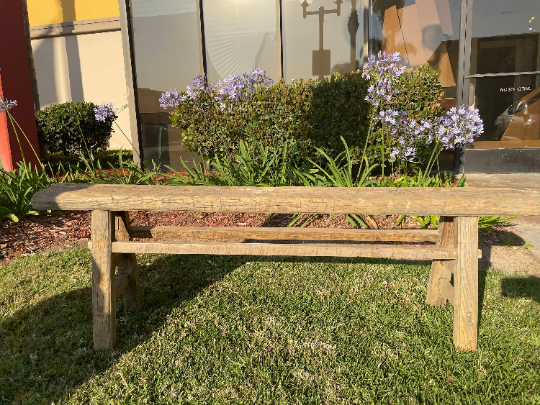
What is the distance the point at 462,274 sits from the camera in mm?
2111

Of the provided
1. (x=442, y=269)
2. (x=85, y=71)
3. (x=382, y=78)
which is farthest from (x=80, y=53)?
→ (x=442, y=269)

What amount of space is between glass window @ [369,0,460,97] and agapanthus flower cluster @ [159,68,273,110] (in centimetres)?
207

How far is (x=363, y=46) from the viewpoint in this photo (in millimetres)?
6168

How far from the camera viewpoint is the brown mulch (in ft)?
12.4

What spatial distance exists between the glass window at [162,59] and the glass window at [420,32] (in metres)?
2.82

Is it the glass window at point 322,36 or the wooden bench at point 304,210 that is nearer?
the wooden bench at point 304,210

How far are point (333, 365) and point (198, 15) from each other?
232 inches

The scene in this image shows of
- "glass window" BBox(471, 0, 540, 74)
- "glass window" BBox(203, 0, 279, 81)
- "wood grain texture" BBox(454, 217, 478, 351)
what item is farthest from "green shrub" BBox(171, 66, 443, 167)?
"wood grain texture" BBox(454, 217, 478, 351)

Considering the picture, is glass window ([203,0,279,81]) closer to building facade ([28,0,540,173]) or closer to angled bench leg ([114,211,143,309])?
building facade ([28,0,540,173])

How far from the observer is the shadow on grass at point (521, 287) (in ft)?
8.97

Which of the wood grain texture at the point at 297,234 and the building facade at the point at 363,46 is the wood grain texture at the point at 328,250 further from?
the building facade at the point at 363,46

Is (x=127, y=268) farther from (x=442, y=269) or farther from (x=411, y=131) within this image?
(x=411, y=131)

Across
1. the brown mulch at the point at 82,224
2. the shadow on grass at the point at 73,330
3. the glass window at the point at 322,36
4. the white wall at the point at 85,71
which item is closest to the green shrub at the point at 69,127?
the white wall at the point at 85,71

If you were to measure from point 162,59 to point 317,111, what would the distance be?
9.99ft
